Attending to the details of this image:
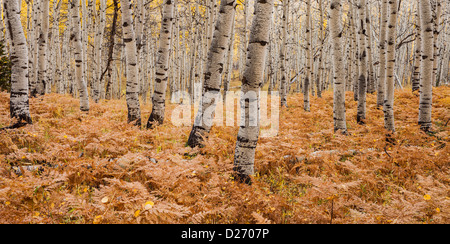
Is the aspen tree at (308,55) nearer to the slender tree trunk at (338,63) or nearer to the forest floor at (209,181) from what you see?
the slender tree trunk at (338,63)

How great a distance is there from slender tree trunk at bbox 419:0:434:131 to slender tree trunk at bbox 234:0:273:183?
18.2 feet

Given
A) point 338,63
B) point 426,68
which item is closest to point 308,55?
point 426,68

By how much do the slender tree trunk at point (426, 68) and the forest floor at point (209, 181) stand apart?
696 mm

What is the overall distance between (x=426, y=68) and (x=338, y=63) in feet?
8.24

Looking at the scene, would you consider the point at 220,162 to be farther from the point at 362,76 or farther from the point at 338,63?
the point at 362,76

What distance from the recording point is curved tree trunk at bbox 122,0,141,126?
20.0ft

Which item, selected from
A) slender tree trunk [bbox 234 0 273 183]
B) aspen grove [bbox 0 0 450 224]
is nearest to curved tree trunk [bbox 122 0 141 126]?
aspen grove [bbox 0 0 450 224]

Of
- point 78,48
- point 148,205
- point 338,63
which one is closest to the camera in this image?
point 148,205

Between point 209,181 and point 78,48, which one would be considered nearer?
point 209,181

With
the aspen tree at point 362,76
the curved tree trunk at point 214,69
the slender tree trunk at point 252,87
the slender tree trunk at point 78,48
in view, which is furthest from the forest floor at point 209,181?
the aspen tree at point 362,76

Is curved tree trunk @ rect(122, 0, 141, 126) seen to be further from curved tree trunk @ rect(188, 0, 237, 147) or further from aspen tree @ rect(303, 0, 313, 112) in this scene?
aspen tree @ rect(303, 0, 313, 112)

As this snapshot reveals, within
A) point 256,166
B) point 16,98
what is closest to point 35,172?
point 16,98

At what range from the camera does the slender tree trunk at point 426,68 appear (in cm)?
607

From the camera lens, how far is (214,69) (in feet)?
16.2
